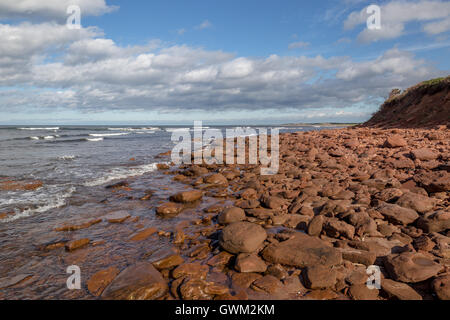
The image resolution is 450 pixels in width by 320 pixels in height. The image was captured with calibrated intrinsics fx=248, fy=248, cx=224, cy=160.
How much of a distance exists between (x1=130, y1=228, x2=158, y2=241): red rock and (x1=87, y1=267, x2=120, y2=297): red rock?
1180 mm

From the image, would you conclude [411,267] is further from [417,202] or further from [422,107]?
[422,107]

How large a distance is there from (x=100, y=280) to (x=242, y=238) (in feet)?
8.09

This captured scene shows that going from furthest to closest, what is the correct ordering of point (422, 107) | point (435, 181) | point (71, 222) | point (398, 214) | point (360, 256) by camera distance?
point (422, 107) → point (71, 222) → point (435, 181) → point (398, 214) → point (360, 256)

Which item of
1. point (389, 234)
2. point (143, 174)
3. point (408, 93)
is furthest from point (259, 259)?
point (408, 93)

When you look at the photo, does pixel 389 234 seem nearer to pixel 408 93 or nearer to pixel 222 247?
pixel 222 247

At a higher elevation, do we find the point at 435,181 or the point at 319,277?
the point at 435,181

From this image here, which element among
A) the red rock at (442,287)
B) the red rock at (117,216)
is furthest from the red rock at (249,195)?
the red rock at (442,287)

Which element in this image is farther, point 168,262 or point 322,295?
point 168,262

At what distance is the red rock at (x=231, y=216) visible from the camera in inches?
237

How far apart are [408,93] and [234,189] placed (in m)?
20.9

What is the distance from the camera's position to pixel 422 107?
17.7 metres

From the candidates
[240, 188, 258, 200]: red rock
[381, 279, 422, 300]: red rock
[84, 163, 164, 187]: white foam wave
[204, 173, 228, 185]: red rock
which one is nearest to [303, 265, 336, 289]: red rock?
[381, 279, 422, 300]: red rock

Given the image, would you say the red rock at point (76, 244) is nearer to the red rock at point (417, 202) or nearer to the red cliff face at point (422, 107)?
the red rock at point (417, 202)

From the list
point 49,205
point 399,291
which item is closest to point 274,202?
point 399,291
